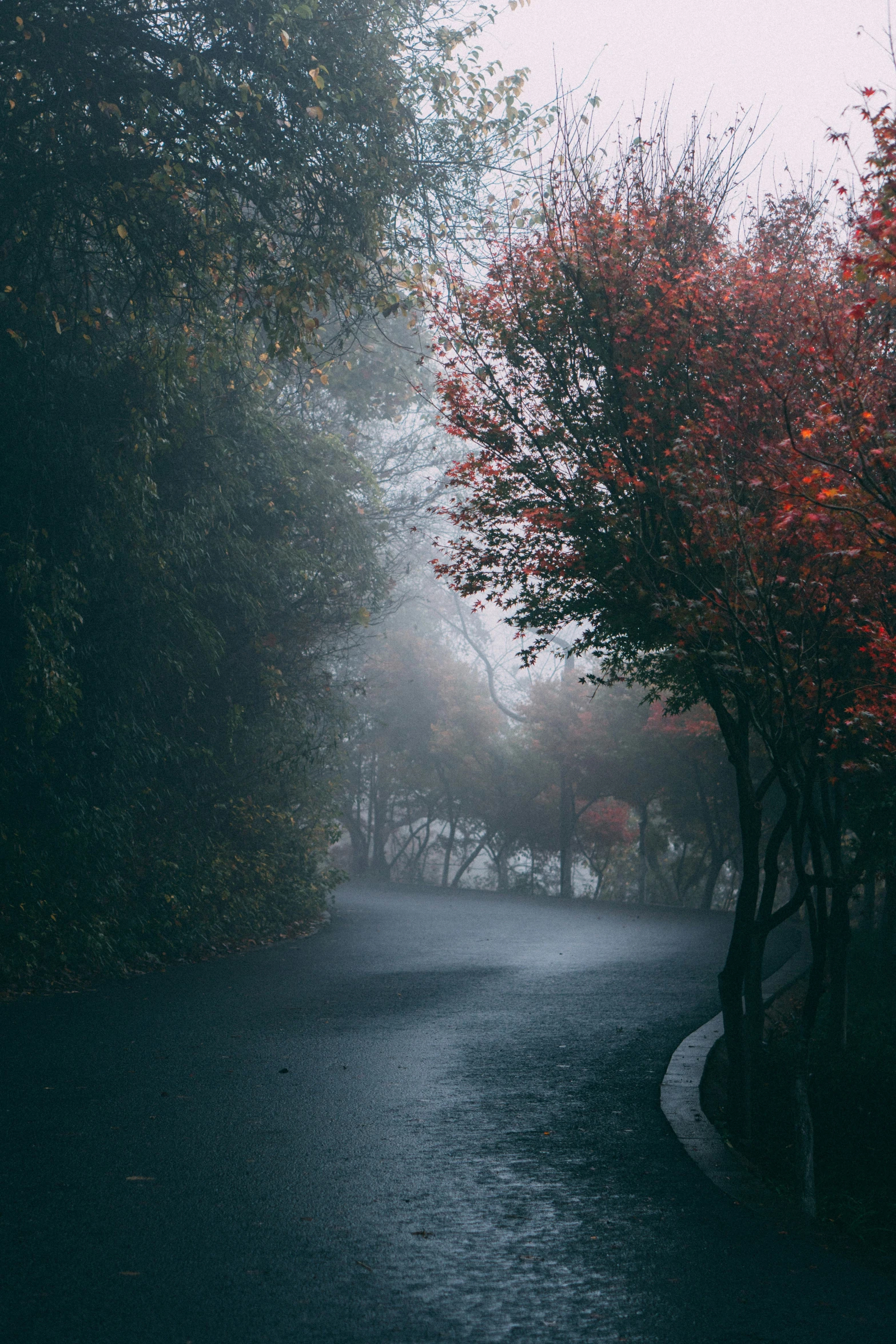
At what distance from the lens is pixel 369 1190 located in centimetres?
481

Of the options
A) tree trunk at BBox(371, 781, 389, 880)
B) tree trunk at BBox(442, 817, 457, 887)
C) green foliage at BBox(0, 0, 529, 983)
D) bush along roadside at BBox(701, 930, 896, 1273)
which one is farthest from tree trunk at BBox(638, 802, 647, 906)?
bush along roadside at BBox(701, 930, 896, 1273)

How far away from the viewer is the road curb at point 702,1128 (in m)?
Answer: 4.98

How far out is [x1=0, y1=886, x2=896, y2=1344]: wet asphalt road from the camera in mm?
3547

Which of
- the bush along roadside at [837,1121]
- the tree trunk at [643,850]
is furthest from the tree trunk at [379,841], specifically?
the bush along roadside at [837,1121]

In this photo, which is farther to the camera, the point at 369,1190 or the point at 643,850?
the point at 643,850

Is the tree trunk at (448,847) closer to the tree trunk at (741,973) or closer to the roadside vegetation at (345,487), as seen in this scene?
the roadside vegetation at (345,487)

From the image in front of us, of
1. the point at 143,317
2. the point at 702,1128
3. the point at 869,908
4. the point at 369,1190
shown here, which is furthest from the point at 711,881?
the point at 369,1190

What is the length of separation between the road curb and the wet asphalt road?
0.12 metres

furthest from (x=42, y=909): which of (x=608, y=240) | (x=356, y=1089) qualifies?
(x=608, y=240)

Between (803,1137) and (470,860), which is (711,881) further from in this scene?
(803,1137)

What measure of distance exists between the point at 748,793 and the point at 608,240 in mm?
→ 4400

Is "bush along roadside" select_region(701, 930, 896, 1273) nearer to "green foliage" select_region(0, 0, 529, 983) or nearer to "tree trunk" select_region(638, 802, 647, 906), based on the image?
"green foliage" select_region(0, 0, 529, 983)

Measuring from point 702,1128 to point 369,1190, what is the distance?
221cm

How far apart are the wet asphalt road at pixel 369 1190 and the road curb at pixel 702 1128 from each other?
116mm
